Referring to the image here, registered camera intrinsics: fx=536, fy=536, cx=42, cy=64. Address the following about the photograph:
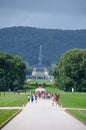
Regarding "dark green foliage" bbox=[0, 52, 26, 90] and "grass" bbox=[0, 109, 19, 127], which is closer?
"grass" bbox=[0, 109, 19, 127]

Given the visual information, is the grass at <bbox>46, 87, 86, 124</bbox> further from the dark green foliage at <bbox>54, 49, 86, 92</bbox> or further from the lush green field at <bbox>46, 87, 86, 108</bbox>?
the dark green foliage at <bbox>54, 49, 86, 92</bbox>

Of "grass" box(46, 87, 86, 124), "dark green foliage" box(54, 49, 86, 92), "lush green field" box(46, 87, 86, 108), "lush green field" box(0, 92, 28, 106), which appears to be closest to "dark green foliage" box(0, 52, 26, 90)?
"dark green foliage" box(54, 49, 86, 92)

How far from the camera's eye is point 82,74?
5094 inches

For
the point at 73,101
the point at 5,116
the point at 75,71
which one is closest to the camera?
the point at 5,116

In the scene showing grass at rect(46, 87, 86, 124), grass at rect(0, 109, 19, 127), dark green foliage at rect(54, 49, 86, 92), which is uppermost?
dark green foliage at rect(54, 49, 86, 92)

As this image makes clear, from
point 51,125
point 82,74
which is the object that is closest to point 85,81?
point 82,74

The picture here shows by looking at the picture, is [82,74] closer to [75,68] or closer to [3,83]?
[75,68]

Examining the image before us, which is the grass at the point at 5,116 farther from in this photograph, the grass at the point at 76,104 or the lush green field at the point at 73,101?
the lush green field at the point at 73,101

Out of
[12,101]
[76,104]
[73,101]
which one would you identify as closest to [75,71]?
[73,101]

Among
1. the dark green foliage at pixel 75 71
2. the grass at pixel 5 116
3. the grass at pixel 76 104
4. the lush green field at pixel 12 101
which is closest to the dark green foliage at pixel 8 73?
the dark green foliage at pixel 75 71

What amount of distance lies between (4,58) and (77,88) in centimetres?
2147

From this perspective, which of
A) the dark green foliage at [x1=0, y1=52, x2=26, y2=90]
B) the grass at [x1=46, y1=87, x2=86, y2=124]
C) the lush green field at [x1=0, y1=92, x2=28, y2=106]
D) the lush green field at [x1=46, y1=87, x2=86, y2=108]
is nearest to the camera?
the grass at [x1=46, y1=87, x2=86, y2=124]

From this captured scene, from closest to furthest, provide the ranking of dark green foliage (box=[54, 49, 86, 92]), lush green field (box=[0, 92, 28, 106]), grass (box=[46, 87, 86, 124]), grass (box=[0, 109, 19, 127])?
grass (box=[0, 109, 19, 127])
grass (box=[46, 87, 86, 124])
lush green field (box=[0, 92, 28, 106])
dark green foliage (box=[54, 49, 86, 92])

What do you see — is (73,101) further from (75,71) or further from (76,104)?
(75,71)
